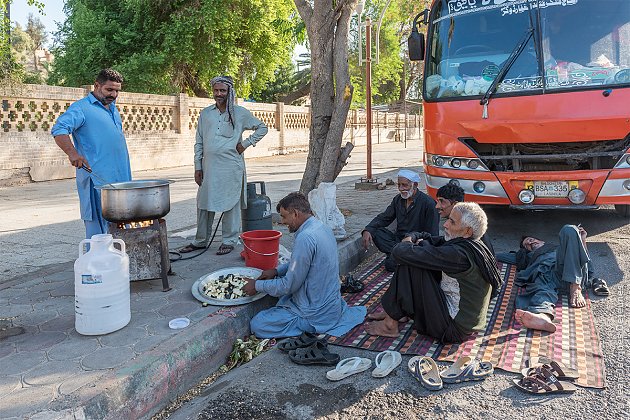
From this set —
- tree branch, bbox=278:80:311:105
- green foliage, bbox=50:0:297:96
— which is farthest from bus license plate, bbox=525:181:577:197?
tree branch, bbox=278:80:311:105

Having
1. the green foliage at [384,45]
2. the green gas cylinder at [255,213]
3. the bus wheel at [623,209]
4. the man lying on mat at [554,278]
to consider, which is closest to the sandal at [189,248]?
the green gas cylinder at [255,213]

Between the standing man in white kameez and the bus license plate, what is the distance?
9.47 ft

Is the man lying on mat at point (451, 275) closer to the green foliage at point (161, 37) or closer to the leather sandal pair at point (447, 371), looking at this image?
the leather sandal pair at point (447, 371)

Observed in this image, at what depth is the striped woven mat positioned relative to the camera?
10.5 feet

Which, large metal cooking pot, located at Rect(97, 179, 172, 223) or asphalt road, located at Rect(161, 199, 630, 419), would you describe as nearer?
asphalt road, located at Rect(161, 199, 630, 419)

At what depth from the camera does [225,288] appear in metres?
4.09

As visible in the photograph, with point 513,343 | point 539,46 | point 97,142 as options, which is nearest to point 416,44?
point 539,46

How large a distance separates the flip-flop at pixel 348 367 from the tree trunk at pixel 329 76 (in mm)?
4042

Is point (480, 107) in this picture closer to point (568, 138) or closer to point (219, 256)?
point (568, 138)

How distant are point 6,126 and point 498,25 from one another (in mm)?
10383

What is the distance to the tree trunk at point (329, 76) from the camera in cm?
701

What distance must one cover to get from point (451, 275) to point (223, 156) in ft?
9.22

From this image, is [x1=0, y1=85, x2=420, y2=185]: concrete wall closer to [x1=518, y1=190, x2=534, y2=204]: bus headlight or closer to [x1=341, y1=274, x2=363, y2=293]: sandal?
[x1=341, y1=274, x2=363, y2=293]: sandal

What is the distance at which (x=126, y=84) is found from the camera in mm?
19172
